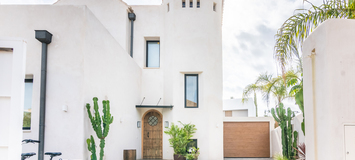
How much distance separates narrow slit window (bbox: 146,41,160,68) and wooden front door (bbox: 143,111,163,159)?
245cm

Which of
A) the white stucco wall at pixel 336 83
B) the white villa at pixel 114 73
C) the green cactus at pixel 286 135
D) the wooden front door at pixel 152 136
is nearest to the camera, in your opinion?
the white stucco wall at pixel 336 83

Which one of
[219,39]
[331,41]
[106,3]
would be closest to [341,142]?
[331,41]

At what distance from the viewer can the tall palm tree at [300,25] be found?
654cm

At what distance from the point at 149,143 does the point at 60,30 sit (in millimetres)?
8723

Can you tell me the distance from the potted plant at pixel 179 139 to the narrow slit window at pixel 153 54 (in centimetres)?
356

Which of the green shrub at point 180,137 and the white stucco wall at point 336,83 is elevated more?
the white stucco wall at point 336,83

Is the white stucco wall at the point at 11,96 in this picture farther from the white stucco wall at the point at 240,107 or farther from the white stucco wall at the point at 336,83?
the white stucco wall at the point at 240,107

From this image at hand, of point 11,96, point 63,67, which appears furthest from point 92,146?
point 11,96

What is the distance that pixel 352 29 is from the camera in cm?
545

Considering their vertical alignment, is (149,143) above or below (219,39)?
below

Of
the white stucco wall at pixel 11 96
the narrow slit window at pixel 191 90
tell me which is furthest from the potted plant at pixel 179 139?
the white stucco wall at pixel 11 96

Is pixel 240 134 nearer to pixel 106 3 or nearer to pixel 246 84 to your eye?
pixel 246 84

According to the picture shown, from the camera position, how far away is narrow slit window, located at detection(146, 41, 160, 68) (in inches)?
628

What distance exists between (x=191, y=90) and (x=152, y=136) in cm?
300
